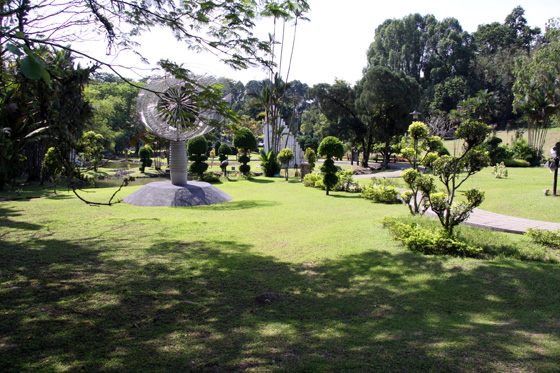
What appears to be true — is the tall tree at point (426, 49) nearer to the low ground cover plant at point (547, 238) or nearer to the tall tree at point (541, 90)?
the tall tree at point (541, 90)

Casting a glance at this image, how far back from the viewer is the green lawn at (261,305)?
9.11 feet

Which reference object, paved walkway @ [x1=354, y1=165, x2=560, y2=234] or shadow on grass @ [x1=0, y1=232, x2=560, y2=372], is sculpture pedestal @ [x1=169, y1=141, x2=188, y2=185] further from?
paved walkway @ [x1=354, y1=165, x2=560, y2=234]

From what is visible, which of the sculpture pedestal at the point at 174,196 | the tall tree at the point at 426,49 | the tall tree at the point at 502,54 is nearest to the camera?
the sculpture pedestal at the point at 174,196

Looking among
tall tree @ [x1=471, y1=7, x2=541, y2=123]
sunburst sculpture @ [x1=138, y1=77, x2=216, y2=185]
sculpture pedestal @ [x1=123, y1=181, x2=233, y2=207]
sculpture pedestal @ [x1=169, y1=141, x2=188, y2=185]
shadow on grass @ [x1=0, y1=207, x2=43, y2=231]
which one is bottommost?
shadow on grass @ [x1=0, y1=207, x2=43, y2=231]

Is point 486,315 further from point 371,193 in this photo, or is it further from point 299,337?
point 371,193

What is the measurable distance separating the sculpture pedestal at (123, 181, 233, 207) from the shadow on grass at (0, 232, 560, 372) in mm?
5856

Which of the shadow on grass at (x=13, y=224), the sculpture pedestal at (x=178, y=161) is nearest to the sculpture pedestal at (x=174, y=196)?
the sculpture pedestal at (x=178, y=161)

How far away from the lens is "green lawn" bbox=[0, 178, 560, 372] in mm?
2775

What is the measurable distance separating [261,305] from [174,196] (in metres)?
8.68

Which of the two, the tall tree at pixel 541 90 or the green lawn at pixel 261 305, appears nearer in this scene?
the green lawn at pixel 261 305

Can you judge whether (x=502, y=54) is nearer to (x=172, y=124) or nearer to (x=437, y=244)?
(x=172, y=124)

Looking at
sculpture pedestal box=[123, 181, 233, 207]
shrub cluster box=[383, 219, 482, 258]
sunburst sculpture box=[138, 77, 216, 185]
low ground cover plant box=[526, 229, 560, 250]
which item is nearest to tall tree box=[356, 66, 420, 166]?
sunburst sculpture box=[138, 77, 216, 185]

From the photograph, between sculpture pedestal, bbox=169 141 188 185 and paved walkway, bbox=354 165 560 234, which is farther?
sculpture pedestal, bbox=169 141 188 185

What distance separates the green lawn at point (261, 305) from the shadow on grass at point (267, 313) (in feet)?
0.05
